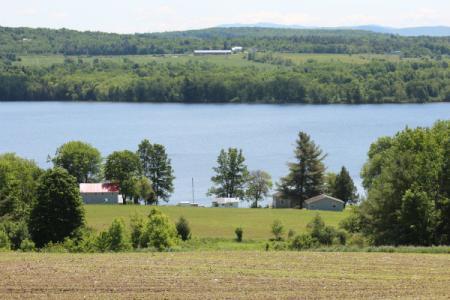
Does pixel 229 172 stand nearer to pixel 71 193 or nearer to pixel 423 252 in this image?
pixel 71 193

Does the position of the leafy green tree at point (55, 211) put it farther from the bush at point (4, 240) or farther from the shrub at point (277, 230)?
the shrub at point (277, 230)

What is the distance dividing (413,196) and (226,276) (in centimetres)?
1454

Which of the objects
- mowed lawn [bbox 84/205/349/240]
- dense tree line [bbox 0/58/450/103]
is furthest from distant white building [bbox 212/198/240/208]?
dense tree line [bbox 0/58/450/103]

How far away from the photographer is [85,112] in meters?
156

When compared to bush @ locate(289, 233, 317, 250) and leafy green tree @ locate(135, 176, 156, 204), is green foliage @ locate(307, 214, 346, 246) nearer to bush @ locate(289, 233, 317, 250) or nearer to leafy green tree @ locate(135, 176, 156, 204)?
bush @ locate(289, 233, 317, 250)

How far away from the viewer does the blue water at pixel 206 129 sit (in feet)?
298

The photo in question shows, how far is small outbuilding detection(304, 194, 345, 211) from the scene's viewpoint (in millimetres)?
64062

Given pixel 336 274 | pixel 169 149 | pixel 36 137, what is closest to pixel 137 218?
pixel 336 274

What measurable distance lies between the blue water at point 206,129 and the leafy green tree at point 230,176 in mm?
1577

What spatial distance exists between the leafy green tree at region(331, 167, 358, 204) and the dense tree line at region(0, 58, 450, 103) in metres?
106

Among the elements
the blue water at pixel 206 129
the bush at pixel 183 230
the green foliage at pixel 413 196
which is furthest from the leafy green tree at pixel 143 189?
the green foliage at pixel 413 196

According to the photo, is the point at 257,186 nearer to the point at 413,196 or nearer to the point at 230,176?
the point at 230,176

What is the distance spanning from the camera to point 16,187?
162ft

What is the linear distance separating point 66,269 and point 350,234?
69.4 feet
